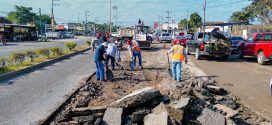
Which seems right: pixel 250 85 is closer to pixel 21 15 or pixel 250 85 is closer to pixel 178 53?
pixel 178 53

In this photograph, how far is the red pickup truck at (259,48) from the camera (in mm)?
16875

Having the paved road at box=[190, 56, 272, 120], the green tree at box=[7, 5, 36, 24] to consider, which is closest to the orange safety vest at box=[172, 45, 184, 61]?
the paved road at box=[190, 56, 272, 120]

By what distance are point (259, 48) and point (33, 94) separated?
1357cm

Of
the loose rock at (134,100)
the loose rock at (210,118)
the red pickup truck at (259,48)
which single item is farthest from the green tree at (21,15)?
the loose rock at (210,118)

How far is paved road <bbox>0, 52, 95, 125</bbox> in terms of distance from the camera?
6.89m

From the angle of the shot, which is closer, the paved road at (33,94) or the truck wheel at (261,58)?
the paved road at (33,94)

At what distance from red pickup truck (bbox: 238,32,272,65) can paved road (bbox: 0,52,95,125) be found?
10050 mm

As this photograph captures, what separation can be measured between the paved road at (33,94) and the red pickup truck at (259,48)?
10050 mm

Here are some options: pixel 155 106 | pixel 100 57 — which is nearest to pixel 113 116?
pixel 155 106

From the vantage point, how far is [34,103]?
801cm

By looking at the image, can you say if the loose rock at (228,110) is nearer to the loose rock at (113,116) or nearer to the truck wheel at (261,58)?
the loose rock at (113,116)

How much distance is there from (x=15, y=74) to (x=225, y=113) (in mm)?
8956

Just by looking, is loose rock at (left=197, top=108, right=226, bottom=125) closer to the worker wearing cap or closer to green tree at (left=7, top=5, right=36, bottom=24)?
the worker wearing cap

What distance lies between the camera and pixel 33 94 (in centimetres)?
907
